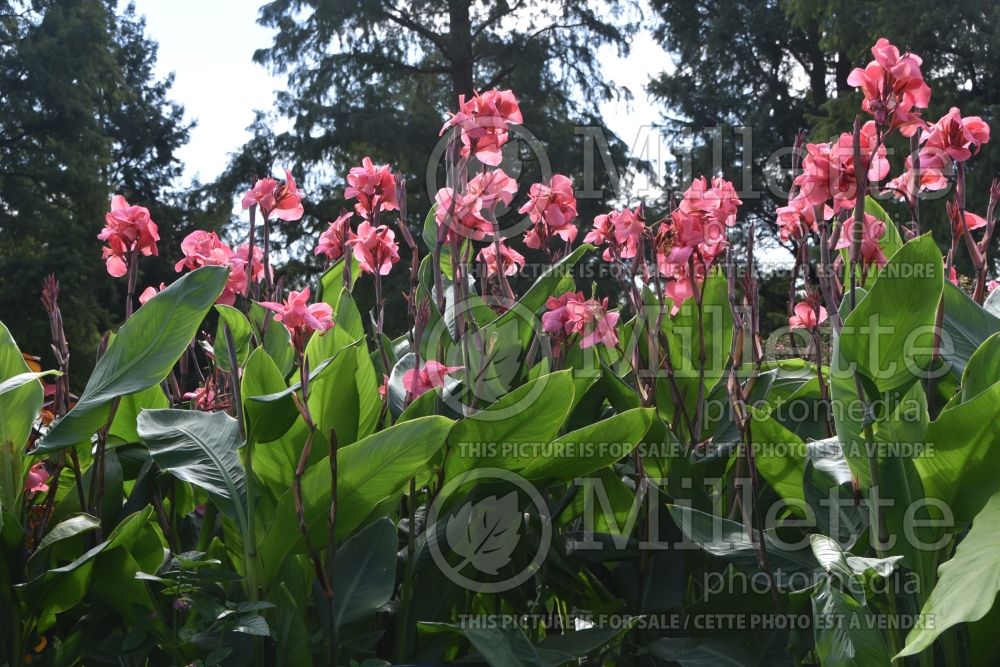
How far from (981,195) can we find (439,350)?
13.6m

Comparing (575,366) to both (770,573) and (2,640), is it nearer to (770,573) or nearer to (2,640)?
(770,573)

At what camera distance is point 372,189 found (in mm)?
1713

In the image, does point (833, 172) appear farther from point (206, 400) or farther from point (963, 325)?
point (206, 400)

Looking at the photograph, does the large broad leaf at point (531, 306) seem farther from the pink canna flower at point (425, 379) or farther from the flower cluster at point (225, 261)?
the flower cluster at point (225, 261)

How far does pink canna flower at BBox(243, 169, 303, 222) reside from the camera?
1.49m

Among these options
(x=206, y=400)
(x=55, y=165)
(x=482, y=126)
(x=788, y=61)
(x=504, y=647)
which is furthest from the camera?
(x=788, y=61)

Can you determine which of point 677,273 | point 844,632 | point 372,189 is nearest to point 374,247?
point 372,189

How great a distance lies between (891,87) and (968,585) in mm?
735

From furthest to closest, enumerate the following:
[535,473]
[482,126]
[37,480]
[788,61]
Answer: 1. [788,61]
2. [482,126]
3. [37,480]
4. [535,473]

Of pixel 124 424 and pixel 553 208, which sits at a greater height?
pixel 553 208

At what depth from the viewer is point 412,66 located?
15.8 meters

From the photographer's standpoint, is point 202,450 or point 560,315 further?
point 560,315

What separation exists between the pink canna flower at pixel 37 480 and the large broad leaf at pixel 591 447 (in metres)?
0.75

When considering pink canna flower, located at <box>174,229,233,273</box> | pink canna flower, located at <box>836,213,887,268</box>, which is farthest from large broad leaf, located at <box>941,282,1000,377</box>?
pink canna flower, located at <box>174,229,233,273</box>
